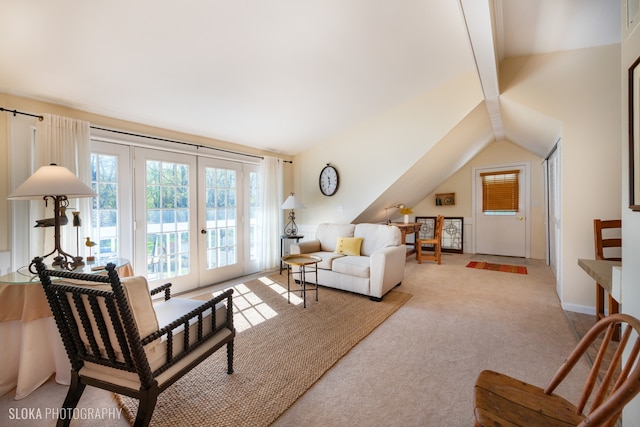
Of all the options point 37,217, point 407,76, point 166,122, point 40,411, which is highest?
point 407,76

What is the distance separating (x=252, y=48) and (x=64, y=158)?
2015mm

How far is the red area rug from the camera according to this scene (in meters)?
4.59

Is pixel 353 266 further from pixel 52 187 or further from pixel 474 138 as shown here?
pixel 474 138

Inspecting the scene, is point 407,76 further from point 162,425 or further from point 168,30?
point 162,425

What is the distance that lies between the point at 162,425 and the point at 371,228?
124 inches

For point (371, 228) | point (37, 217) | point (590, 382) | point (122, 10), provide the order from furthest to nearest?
point (371, 228) → point (37, 217) → point (122, 10) → point (590, 382)

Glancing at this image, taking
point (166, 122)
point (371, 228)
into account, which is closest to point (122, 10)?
point (166, 122)

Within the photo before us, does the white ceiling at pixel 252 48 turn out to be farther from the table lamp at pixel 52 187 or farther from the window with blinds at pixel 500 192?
the window with blinds at pixel 500 192

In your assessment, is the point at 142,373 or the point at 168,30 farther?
the point at 168,30

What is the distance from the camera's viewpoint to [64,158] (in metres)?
2.52

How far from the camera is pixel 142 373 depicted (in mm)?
1214

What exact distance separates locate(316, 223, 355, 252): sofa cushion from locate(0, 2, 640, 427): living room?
0.45 meters

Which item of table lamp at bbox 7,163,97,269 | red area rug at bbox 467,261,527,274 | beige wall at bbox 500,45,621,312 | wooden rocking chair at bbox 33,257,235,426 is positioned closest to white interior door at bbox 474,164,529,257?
red area rug at bbox 467,261,527,274

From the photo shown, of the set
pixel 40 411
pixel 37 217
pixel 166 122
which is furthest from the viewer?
pixel 166 122
